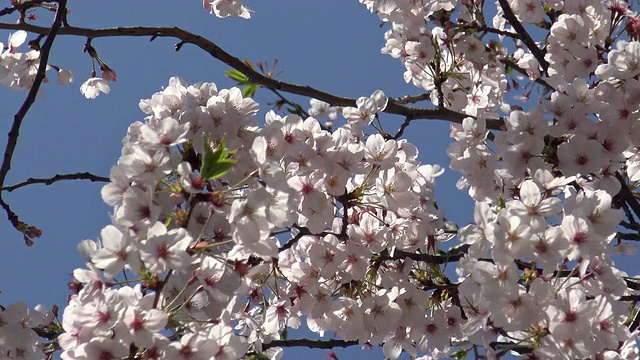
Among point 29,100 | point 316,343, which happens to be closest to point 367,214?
point 316,343

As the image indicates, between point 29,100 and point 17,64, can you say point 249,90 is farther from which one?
point 17,64

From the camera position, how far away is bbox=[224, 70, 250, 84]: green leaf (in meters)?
3.76

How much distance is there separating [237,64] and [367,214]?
1.02m

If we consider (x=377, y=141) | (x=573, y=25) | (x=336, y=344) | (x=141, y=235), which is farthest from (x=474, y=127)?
(x=141, y=235)

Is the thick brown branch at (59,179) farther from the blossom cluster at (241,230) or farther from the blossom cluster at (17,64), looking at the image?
the blossom cluster at (17,64)

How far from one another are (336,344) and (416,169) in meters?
1.08

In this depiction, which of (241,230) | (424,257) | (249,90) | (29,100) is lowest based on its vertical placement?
(241,230)

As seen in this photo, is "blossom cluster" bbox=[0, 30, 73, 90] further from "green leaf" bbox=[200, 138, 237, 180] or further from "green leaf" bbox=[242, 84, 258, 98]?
"green leaf" bbox=[200, 138, 237, 180]

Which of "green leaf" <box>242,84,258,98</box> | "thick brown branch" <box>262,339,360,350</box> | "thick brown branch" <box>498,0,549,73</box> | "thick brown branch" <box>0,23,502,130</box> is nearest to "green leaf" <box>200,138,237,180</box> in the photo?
"thick brown branch" <box>0,23,502,130</box>

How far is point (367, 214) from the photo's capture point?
3363mm

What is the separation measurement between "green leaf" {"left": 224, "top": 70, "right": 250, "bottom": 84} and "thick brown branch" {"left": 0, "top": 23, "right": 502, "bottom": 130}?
0.17 m

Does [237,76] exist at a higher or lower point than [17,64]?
lower

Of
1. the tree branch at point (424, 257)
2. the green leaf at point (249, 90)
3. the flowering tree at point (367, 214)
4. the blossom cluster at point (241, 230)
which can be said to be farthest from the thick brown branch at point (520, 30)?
the green leaf at point (249, 90)

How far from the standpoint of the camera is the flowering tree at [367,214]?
2.18 metres
